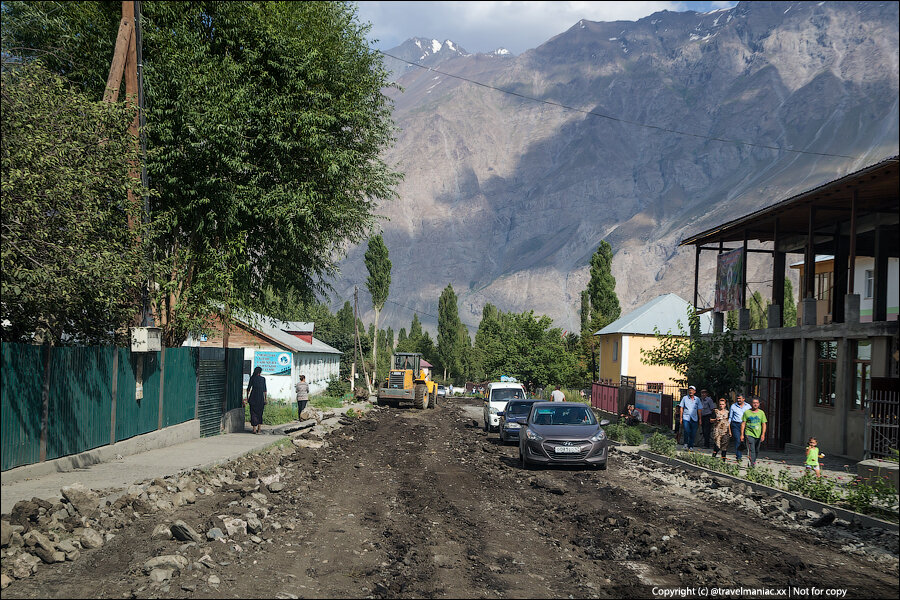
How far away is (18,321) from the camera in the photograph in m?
13.4

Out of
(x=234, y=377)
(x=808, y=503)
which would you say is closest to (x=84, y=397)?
(x=234, y=377)

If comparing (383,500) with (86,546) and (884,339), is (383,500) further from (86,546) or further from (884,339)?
(884,339)

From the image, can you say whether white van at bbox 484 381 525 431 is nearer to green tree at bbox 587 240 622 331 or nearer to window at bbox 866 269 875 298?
window at bbox 866 269 875 298

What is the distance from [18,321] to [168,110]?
23.4 feet

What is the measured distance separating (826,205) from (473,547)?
782 inches

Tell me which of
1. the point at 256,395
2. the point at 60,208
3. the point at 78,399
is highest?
the point at 60,208

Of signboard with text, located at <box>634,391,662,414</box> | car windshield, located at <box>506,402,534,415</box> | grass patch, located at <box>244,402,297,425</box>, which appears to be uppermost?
car windshield, located at <box>506,402,534,415</box>

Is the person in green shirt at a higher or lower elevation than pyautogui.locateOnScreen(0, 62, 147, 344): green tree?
lower

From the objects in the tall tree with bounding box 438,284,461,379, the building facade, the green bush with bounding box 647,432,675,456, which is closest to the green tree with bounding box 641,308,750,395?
the green bush with bounding box 647,432,675,456

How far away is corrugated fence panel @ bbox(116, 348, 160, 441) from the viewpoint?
1602 cm

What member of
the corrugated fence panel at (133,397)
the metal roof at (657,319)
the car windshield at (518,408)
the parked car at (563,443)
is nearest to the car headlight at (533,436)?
the parked car at (563,443)

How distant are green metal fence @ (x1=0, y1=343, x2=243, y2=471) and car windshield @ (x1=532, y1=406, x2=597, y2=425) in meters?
9.12

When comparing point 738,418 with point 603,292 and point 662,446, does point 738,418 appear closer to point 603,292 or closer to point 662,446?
point 662,446

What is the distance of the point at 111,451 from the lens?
1520 cm
